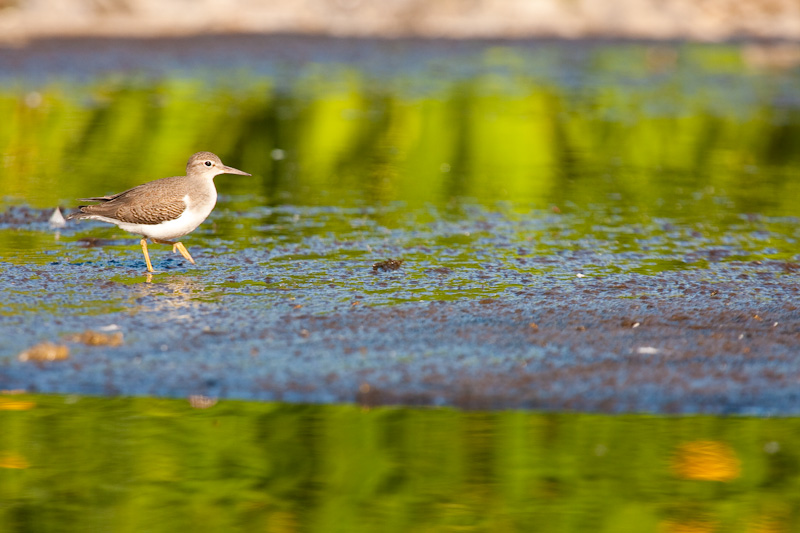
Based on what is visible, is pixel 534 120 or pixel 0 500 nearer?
pixel 0 500

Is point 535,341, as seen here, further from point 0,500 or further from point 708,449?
point 0,500

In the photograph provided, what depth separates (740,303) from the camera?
828cm

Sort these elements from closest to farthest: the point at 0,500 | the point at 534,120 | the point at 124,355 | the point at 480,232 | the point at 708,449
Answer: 1. the point at 0,500
2. the point at 708,449
3. the point at 124,355
4. the point at 480,232
5. the point at 534,120

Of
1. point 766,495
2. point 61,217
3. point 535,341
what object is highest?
point 61,217

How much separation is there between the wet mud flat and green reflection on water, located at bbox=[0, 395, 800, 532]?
17 cm

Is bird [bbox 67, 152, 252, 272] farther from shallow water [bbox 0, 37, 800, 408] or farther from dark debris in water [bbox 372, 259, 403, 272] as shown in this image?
dark debris in water [bbox 372, 259, 403, 272]

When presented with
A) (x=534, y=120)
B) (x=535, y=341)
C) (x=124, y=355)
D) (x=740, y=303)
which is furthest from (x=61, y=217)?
(x=534, y=120)

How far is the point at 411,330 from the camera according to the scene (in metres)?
7.51

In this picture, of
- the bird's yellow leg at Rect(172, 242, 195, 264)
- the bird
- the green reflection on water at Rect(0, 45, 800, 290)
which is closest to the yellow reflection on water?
the green reflection on water at Rect(0, 45, 800, 290)

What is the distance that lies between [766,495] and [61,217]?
7.26m

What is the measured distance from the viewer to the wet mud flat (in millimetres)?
6496

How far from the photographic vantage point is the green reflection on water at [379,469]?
533cm

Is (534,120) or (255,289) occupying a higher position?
(534,120)

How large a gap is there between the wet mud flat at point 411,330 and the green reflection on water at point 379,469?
17cm
